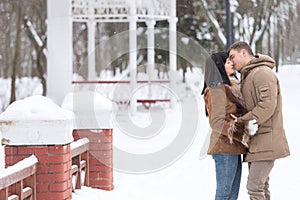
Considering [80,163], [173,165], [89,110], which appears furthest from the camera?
[173,165]

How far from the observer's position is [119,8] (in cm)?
1839

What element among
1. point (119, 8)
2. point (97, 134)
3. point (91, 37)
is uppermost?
point (119, 8)

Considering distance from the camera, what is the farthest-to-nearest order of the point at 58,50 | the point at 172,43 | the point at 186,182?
the point at 172,43
the point at 58,50
the point at 186,182

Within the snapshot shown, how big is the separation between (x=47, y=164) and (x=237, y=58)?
5.89ft

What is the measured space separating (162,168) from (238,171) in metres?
3.80

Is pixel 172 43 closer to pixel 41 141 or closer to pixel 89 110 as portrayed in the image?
pixel 89 110

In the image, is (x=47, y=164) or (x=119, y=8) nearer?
(x=47, y=164)

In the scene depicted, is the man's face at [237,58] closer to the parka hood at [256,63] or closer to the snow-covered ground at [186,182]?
the parka hood at [256,63]

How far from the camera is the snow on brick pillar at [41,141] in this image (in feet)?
19.2

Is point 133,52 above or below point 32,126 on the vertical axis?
above

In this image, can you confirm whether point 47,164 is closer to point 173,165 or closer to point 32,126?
point 32,126

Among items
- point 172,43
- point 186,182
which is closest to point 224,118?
point 186,182

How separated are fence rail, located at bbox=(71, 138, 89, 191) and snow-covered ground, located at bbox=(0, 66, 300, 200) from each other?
0.13m

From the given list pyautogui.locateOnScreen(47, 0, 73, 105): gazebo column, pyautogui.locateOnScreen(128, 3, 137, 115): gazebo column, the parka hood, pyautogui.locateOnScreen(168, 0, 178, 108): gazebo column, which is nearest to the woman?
the parka hood
